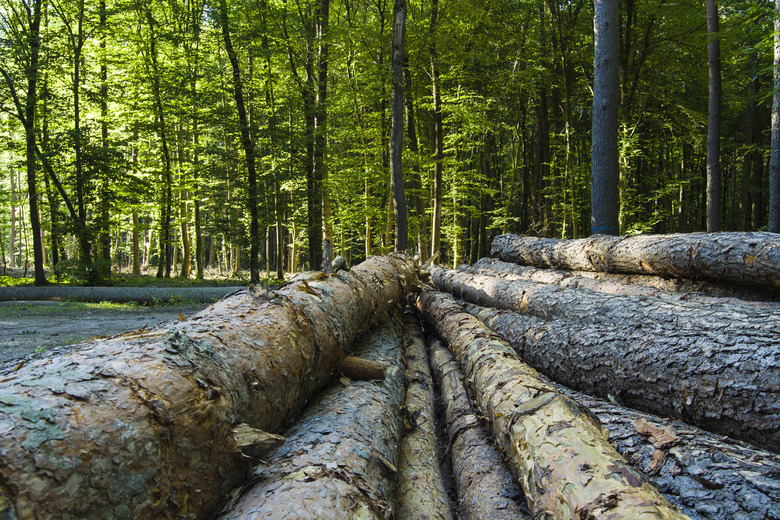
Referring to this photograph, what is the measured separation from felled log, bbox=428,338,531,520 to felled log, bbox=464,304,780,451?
88 cm

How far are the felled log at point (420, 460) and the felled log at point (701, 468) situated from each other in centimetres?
105

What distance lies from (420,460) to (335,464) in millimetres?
944

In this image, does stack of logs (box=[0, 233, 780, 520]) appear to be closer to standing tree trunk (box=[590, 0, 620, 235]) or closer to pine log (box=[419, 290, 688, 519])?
pine log (box=[419, 290, 688, 519])

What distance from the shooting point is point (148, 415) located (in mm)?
1462

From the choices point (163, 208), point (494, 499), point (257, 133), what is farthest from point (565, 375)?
point (163, 208)

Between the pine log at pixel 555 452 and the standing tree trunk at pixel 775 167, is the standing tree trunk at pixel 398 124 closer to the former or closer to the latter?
the pine log at pixel 555 452

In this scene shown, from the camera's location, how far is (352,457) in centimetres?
201

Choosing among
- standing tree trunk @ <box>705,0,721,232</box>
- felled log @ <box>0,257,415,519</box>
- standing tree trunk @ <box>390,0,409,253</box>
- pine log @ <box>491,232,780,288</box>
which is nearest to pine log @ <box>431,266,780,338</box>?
pine log @ <box>491,232,780,288</box>

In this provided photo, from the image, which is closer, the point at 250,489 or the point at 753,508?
the point at 753,508

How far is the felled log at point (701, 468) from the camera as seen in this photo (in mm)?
1571

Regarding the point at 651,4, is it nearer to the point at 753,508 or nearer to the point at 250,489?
the point at 753,508

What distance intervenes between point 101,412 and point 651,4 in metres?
18.3

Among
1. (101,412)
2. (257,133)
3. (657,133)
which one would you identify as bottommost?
(101,412)

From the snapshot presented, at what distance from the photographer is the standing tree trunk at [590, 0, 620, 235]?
679 centimetres
